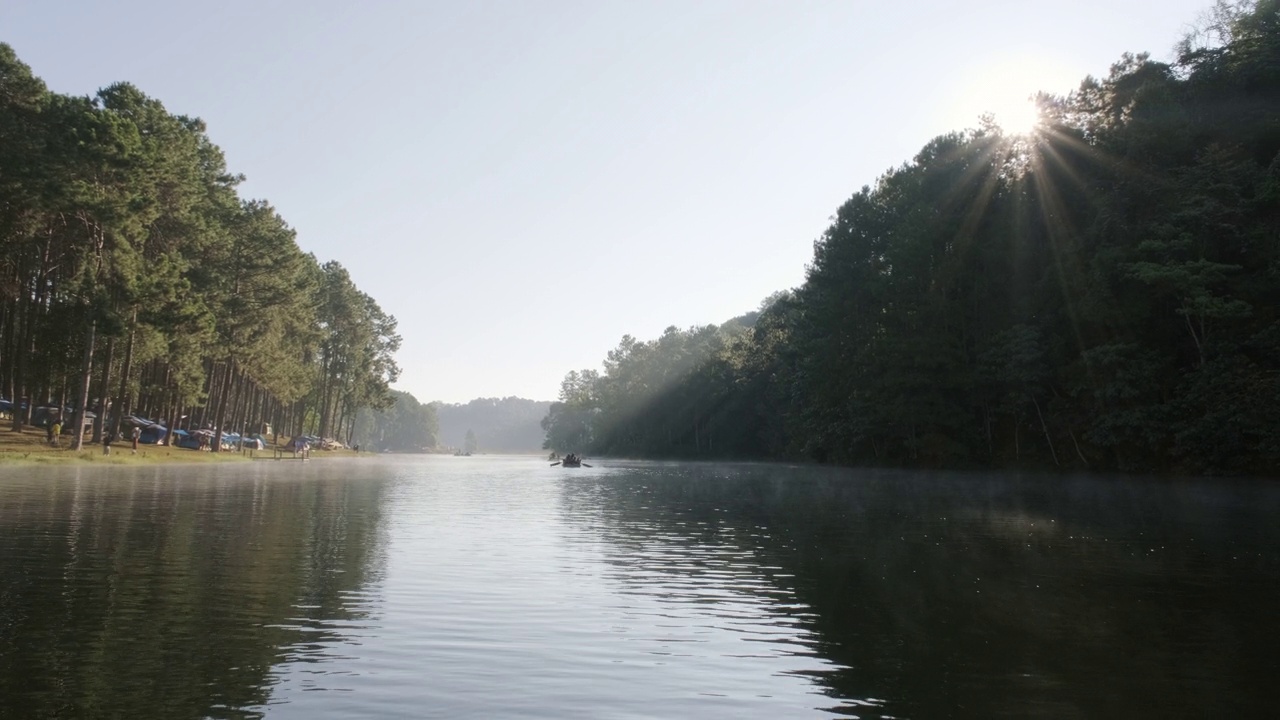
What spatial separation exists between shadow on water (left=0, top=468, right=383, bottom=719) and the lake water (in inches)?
2.3

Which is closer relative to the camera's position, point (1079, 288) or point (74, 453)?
point (74, 453)

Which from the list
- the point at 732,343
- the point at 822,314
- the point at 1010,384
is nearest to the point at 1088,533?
the point at 1010,384

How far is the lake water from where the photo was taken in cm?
1012

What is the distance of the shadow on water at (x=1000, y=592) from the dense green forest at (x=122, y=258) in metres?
39.7

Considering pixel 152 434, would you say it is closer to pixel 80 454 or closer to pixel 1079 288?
pixel 80 454

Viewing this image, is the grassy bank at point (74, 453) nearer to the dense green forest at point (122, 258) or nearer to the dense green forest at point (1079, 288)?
Answer: the dense green forest at point (122, 258)

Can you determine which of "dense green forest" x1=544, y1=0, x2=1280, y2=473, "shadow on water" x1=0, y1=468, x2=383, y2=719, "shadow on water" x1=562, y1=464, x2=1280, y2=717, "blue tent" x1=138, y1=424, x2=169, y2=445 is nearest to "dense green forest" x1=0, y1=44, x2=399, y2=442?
"blue tent" x1=138, y1=424, x2=169, y2=445

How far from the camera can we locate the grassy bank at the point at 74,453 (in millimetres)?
54188

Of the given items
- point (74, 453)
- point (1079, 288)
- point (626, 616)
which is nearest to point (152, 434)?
point (74, 453)

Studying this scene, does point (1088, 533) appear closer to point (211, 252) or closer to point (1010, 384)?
point (1010, 384)

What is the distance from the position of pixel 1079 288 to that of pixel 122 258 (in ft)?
203

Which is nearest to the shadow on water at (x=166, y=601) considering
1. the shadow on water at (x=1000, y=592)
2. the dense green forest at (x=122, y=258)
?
the shadow on water at (x=1000, y=592)

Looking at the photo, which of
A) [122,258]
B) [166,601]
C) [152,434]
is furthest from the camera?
[152,434]

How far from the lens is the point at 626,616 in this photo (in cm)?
1495
